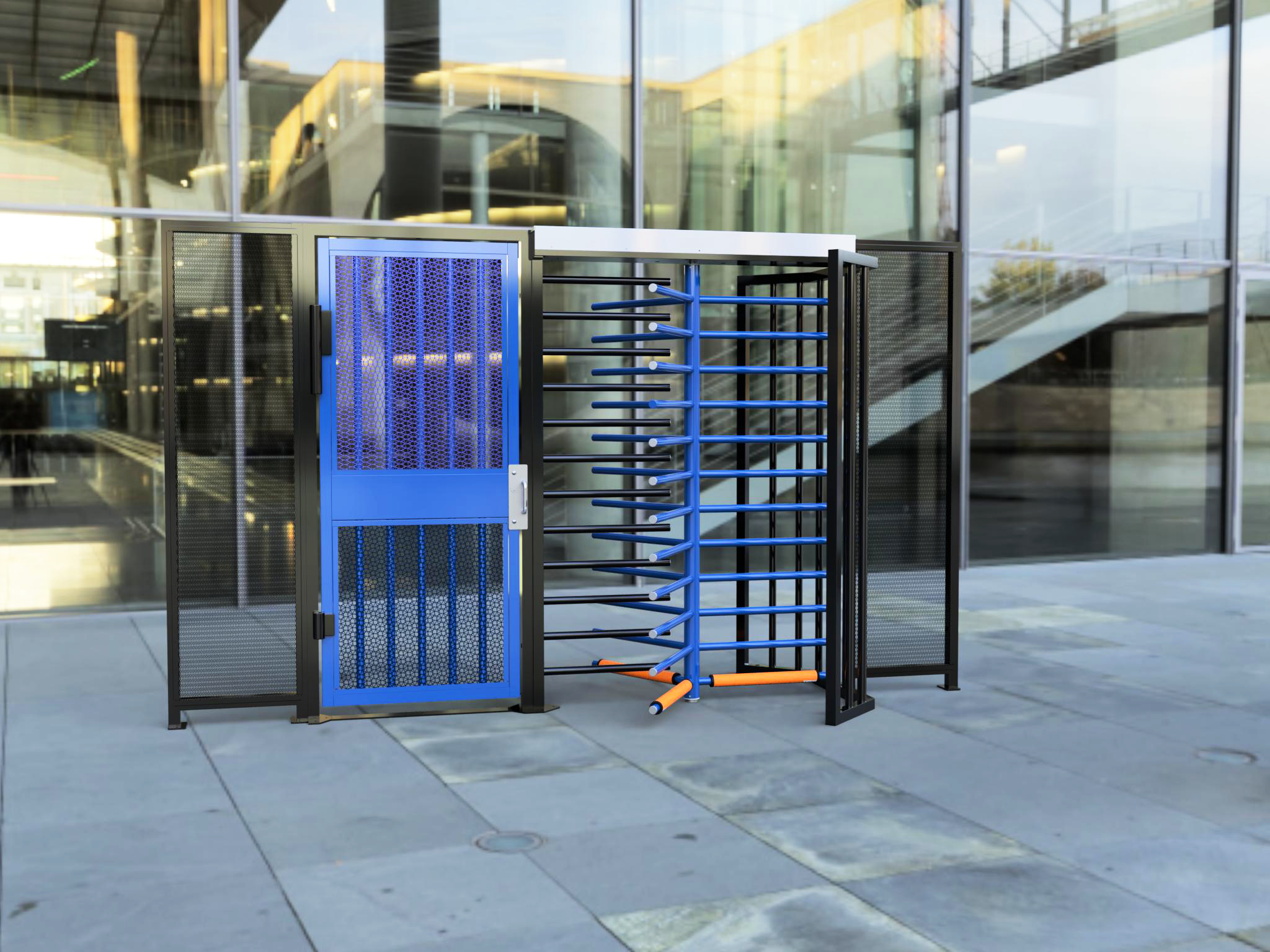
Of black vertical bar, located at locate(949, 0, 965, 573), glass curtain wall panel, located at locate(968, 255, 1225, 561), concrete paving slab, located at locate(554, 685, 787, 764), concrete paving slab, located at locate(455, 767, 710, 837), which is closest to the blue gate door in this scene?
concrete paving slab, located at locate(554, 685, 787, 764)

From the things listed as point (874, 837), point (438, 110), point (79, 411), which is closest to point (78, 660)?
point (79, 411)

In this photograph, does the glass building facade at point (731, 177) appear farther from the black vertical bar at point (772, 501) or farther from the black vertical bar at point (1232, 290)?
the black vertical bar at point (772, 501)

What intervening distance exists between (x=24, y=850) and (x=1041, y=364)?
31.1ft

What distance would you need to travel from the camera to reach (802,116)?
10945 mm

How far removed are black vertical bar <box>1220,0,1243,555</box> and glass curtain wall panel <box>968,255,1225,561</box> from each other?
0.07m

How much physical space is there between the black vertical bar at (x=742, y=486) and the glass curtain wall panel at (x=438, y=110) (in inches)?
128

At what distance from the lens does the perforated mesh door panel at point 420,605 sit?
6.27 metres

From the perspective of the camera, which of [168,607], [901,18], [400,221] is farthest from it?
[901,18]

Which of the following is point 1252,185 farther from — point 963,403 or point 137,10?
point 137,10

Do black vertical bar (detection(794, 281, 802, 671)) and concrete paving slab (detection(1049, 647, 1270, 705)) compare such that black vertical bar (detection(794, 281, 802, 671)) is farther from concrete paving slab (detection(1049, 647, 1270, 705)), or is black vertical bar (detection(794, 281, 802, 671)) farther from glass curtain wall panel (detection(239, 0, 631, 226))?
glass curtain wall panel (detection(239, 0, 631, 226))

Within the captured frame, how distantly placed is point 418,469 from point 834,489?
1.91m

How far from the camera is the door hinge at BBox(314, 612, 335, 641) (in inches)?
245

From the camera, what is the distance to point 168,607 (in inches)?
235

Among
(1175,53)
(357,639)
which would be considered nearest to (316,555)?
(357,639)
